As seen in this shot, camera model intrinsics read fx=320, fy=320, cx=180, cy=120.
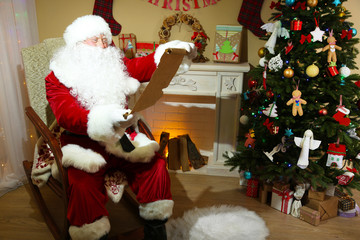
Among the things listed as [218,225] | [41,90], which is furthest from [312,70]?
[41,90]

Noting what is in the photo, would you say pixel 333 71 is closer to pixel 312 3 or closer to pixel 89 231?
pixel 312 3

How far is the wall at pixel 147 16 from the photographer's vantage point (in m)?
2.81

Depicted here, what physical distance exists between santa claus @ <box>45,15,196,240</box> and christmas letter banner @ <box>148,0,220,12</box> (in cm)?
103

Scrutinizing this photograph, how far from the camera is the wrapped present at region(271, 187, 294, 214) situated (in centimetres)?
230

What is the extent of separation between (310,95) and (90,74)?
1.39 metres

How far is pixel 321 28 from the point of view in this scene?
205 centimetres

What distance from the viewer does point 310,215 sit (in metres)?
2.20

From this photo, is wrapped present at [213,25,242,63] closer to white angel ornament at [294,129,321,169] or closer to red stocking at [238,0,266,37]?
red stocking at [238,0,266,37]

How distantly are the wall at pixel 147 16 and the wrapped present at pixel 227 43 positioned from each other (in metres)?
0.24

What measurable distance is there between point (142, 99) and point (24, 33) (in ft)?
5.73

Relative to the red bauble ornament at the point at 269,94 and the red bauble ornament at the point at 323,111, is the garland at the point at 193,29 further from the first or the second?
the red bauble ornament at the point at 323,111

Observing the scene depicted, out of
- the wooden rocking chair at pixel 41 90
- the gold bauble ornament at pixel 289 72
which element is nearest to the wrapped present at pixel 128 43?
the wooden rocking chair at pixel 41 90

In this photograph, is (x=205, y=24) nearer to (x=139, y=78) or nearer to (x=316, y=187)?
(x=139, y=78)

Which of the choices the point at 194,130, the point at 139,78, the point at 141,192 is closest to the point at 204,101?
the point at 194,130
